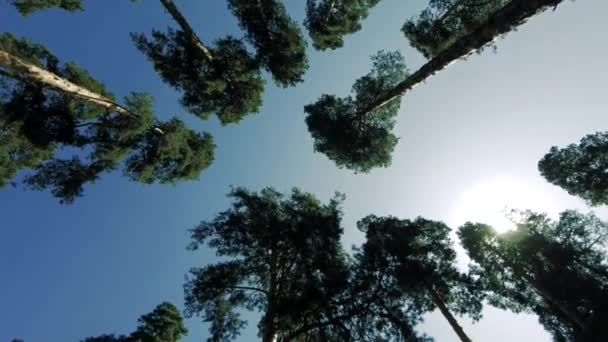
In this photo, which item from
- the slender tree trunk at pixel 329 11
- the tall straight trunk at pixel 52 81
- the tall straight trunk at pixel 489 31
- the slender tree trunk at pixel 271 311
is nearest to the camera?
the tall straight trunk at pixel 489 31

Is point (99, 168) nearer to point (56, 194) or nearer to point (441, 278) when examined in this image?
point (56, 194)

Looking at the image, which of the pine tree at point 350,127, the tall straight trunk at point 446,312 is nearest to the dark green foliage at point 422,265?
the tall straight trunk at point 446,312

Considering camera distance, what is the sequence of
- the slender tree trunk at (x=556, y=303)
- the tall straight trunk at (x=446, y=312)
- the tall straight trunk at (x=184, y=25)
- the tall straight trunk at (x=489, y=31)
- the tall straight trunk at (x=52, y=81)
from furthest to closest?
the slender tree trunk at (x=556, y=303)
the tall straight trunk at (x=184, y=25)
the tall straight trunk at (x=446, y=312)
the tall straight trunk at (x=52, y=81)
the tall straight trunk at (x=489, y=31)

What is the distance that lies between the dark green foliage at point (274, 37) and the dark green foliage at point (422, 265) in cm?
957

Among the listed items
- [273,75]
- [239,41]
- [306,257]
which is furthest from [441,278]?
[239,41]

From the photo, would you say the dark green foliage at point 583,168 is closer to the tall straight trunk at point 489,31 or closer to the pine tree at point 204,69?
the tall straight trunk at point 489,31

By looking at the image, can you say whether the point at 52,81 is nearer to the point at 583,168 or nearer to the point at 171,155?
the point at 171,155

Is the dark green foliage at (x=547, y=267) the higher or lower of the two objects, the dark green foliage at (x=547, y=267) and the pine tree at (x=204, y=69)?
the lower

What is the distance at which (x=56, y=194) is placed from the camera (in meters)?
16.3

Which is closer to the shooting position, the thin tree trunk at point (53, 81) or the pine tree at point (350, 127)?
the thin tree trunk at point (53, 81)

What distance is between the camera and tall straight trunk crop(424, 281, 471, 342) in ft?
45.9

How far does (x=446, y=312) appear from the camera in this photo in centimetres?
1524

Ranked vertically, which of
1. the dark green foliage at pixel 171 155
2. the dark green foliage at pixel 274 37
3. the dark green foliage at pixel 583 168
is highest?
the dark green foliage at pixel 274 37

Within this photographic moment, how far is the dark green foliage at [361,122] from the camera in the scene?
48.8 ft
